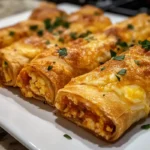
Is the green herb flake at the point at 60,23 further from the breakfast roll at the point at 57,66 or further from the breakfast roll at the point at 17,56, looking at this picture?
the breakfast roll at the point at 57,66

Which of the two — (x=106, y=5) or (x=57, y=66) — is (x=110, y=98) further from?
(x=106, y=5)

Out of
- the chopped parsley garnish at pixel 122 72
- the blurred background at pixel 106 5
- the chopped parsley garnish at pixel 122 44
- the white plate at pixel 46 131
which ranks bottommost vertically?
the blurred background at pixel 106 5

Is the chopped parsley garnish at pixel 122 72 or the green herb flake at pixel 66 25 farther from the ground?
the chopped parsley garnish at pixel 122 72

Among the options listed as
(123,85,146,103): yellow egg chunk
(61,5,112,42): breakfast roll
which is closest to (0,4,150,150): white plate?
(123,85,146,103): yellow egg chunk

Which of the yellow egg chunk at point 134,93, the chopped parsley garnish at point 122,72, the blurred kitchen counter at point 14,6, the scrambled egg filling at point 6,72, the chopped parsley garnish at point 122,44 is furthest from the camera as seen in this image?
the blurred kitchen counter at point 14,6

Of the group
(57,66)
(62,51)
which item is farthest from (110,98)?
(62,51)

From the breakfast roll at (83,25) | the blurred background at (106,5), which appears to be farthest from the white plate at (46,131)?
the blurred background at (106,5)
